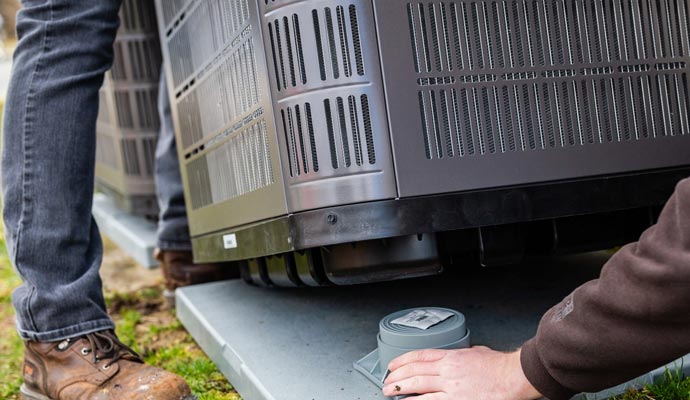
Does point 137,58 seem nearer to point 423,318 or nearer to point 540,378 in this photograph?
point 423,318

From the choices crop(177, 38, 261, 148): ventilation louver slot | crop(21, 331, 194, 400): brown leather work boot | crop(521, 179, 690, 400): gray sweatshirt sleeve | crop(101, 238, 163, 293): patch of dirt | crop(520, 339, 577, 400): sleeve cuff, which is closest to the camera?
crop(521, 179, 690, 400): gray sweatshirt sleeve

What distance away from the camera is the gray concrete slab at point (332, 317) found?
1.10m

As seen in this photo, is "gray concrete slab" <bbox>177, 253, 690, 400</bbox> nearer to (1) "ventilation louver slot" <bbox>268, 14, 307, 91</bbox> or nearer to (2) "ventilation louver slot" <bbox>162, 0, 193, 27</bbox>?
(1) "ventilation louver slot" <bbox>268, 14, 307, 91</bbox>

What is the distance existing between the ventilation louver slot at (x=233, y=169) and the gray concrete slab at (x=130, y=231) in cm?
83

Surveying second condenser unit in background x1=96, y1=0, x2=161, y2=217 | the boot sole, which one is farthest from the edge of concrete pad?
second condenser unit in background x1=96, y1=0, x2=161, y2=217

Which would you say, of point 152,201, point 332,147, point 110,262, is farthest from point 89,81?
point 110,262

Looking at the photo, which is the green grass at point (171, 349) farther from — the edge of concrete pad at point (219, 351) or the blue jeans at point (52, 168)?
the blue jeans at point (52, 168)

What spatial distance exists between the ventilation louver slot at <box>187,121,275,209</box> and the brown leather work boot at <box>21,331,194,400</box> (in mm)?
318

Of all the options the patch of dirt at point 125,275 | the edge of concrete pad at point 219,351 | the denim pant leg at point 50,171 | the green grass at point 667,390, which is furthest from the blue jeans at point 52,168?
the patch of dirt at point 125,275

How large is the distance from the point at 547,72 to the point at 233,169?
20.6 inches

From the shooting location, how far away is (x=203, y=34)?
47.4 inches

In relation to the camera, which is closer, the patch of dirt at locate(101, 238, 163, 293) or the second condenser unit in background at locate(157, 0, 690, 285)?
the second condenser unit in background at locate(157, 0, 690, 285)

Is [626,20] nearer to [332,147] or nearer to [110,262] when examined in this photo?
[332,147]

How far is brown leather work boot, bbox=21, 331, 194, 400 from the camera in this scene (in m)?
1.15
